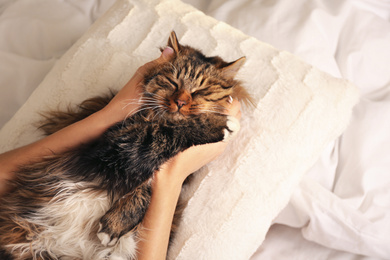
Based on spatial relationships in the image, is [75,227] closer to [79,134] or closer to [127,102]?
[79,134]

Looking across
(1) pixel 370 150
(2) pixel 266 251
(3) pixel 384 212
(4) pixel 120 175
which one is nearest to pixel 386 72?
(1) pixel 370 150

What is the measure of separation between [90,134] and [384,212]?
4.34 feet

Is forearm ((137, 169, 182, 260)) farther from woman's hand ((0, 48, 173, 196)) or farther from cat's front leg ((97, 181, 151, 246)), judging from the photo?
woman's hand ((0, 48, 173, 196))

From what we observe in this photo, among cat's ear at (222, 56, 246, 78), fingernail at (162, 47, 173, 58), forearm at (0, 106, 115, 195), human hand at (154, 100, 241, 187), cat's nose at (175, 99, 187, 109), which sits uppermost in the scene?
fingernail at (162, 47, 173, 58)

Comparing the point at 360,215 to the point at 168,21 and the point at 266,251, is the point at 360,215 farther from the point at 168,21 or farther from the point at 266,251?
the point at 168,21

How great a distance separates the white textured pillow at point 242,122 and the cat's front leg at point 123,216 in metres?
0.19

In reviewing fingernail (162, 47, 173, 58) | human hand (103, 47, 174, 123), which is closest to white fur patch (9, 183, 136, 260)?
human hand (103, 47, 174, 123)

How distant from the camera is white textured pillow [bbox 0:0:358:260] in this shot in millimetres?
1110

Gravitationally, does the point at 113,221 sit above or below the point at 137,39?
below

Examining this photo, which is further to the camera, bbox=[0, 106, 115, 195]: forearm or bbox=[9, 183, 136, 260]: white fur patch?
bbox=[0, 106, 115, 195]: forearm

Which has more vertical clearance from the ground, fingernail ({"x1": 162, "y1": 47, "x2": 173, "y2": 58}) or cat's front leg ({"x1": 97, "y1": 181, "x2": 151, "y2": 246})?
fingernail ({"x1": 162, "y1": 47, "x2": 173, "y2": 58})

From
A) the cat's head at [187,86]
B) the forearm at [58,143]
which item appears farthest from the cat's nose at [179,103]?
the forearm at [58,143]

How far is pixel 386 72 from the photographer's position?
163 centimetres

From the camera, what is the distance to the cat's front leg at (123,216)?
969 millimetres
